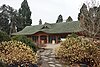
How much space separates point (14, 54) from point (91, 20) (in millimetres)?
14458

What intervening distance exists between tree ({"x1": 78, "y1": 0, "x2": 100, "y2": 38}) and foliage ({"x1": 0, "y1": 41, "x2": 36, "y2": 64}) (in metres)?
11.6

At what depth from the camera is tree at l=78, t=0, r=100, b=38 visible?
2056cm

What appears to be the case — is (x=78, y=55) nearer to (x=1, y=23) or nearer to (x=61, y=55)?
(x=61, y=55)

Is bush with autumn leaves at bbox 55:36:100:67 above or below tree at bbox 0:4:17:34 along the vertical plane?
below

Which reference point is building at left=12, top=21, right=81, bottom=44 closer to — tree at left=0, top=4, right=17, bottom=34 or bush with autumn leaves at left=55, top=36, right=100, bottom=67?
tree at left=0, top=4, right=17, bottom=34

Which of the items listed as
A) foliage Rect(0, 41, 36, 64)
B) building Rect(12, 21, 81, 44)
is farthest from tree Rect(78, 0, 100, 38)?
foliage Rect(0, 41, 36, 64)

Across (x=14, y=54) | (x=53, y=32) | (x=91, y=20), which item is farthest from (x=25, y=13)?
(x=14, y=54)

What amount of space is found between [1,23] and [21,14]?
22.1 feet

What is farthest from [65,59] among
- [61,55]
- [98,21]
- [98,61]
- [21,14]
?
[21,14]

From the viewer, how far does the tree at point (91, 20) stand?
2056cm

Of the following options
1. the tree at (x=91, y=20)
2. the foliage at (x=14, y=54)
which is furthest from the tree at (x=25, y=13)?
the foliage at (x=14, y=54)

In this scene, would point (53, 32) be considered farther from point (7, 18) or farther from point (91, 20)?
point (7, 18)

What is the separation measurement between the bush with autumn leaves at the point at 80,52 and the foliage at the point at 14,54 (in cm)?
258

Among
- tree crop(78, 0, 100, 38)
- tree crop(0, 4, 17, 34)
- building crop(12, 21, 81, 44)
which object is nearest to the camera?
tree crop(78, 0, 100, 38)
